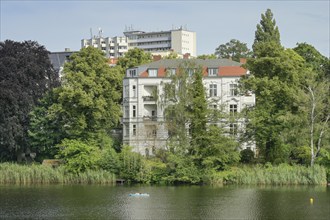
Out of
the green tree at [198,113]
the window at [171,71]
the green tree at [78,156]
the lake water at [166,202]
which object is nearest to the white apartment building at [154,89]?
the window at [171,71]

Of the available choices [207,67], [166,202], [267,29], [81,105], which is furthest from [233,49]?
[166,202]

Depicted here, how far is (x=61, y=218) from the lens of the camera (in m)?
47.6

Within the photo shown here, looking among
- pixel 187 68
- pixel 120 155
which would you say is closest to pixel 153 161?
pixel 120 155

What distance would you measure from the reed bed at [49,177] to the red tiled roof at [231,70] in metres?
20.4

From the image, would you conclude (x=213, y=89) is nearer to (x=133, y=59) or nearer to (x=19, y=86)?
(x=133, y=59)

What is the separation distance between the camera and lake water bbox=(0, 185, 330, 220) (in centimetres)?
4881

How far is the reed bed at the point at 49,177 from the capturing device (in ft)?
228

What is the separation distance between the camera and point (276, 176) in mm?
66000

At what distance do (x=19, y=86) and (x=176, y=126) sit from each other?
17504mm

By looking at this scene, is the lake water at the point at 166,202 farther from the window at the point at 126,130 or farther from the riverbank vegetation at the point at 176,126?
the window at the point at 126,130

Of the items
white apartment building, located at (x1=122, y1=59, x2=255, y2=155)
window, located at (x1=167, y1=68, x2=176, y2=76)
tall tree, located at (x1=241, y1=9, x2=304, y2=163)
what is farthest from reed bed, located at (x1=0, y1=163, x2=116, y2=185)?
tall tree, located at (x1=241, y1=9, x2=304, y2=163)

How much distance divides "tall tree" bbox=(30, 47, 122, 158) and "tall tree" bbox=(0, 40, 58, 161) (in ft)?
4.96

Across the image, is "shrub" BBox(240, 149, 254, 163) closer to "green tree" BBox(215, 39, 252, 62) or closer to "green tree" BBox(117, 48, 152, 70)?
"green tree" BBox(117, 48, 152, 70)

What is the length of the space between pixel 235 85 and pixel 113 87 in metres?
12.9
